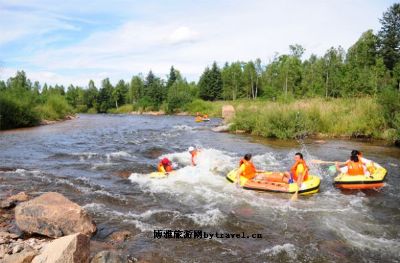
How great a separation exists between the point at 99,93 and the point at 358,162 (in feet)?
238

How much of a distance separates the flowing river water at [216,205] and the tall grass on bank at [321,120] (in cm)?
282

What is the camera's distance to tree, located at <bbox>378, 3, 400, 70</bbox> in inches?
1934

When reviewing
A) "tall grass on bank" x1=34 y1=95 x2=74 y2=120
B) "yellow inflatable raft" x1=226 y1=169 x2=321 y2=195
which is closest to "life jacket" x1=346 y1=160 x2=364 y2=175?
"yellow inflatable raft" x1=226 y1=169 x2=321 y2=195

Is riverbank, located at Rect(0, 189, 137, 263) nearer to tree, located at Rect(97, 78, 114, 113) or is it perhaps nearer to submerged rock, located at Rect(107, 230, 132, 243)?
submerged rock, located at Rect(107, 230, 132, 243)

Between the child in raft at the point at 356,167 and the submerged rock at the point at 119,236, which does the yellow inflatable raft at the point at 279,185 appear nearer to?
the child in raft at the point at 356,167

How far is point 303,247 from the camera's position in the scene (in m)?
7.09

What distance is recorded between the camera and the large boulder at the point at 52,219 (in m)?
7.05

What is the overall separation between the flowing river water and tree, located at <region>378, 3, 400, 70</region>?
123 ft

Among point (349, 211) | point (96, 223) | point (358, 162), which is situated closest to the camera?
point (96, 223)

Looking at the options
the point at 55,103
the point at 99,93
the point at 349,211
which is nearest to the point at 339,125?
the point at 349,211

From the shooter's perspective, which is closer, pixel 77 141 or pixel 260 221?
pixel 260 221

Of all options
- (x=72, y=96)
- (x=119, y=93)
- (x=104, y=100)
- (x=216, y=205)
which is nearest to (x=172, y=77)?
(x=119, y=93)

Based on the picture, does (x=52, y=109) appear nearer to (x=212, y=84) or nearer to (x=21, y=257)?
(x=212, y=84)

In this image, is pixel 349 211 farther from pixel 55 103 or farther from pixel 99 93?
→ pixel 99 93
